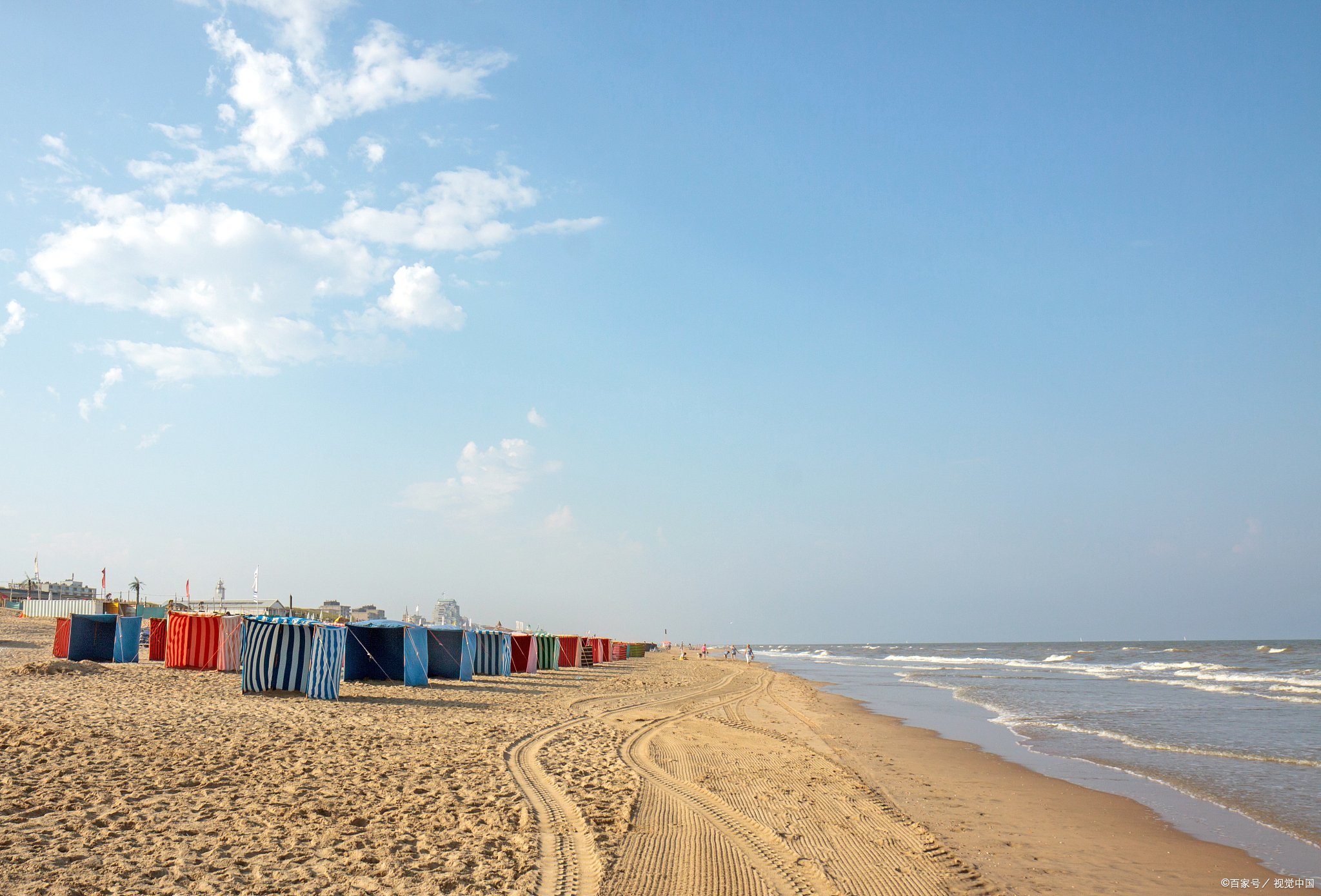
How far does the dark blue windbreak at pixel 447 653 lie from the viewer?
62.0 feet

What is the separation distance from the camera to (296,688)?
1376 centimetres

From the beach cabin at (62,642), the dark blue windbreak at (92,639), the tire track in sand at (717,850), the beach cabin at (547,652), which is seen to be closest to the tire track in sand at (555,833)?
the tire track in sand at (717,850)

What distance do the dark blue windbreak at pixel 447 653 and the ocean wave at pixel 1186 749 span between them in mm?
13518

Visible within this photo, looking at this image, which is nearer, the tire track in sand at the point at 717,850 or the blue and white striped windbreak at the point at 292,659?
the tire track in sand at the point at 717,850

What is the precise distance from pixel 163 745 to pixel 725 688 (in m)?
17.3

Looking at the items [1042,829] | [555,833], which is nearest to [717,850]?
[555,833]

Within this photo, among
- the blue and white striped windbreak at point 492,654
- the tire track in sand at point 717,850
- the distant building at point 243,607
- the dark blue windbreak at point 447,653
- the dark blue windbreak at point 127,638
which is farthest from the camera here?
the distant building at point 243,607

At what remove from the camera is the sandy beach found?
486 centimetres

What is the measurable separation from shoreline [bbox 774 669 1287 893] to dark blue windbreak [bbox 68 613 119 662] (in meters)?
20.7

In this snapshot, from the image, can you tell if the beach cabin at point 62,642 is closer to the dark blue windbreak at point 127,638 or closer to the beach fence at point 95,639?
the beach fence at point 95,639

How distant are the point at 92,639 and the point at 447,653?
35.4 ft

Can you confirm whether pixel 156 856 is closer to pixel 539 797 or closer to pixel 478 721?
pixel 539 797

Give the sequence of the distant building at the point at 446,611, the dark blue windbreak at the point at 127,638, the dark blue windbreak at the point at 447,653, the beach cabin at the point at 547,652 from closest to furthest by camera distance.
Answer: the dark blue windbreak at the point at 447,653, the dark blue windbreak at the point at 127,638, the beach cabin at the point at 547,652, the distant building at the point at 446,611

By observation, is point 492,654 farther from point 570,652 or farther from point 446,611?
point 446,611
